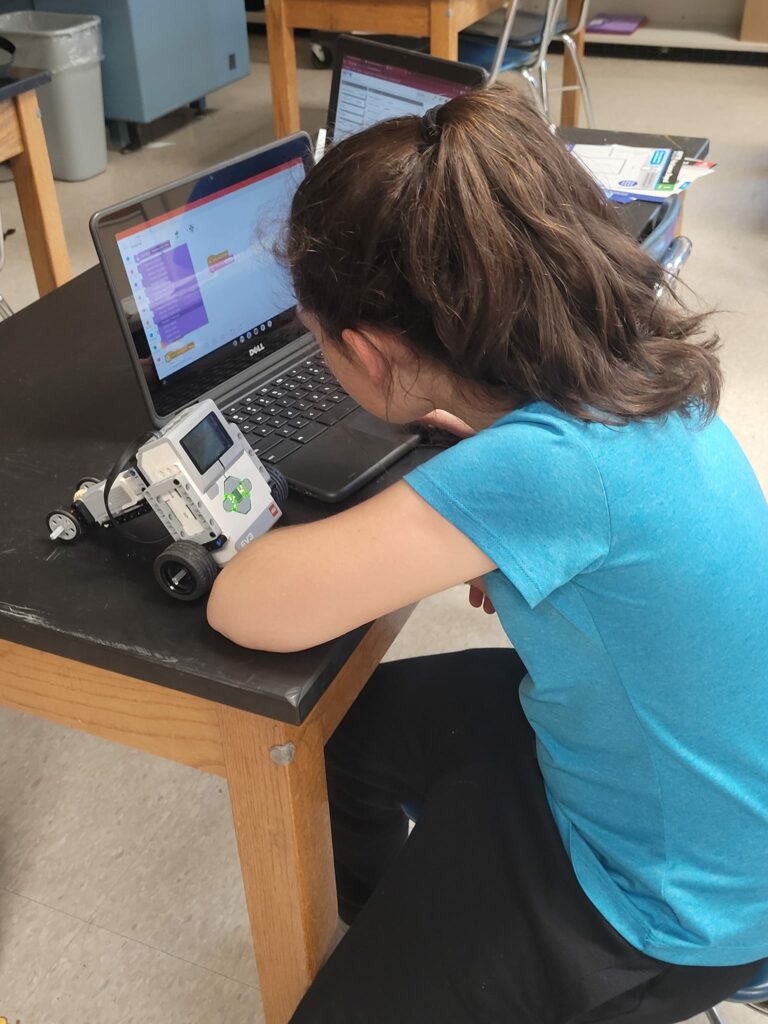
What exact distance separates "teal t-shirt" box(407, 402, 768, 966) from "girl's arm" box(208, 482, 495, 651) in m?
0.02

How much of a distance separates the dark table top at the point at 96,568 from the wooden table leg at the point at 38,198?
1.10 meters

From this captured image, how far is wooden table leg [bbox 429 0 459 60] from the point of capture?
120 inches

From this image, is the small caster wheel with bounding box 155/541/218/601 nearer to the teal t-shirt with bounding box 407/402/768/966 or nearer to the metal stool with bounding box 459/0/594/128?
the teal t-shirt with bounding box 407/402/768/966

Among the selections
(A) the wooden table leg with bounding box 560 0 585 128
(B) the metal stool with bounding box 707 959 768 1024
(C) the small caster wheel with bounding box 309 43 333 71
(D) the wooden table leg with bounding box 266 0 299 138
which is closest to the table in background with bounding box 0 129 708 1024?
(B) the metal stool with bounding box 707 959 768 1024

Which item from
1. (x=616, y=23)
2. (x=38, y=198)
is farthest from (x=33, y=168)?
(x=616, y=23)

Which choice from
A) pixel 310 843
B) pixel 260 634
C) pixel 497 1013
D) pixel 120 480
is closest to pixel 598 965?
pixel 497 1013

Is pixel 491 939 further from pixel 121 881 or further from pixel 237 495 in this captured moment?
pixel 121 881

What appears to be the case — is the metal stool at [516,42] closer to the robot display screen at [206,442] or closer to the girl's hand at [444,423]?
the girl's hand at [444,423]

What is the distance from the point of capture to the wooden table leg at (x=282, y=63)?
11.0ft

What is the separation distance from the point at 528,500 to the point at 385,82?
962mm

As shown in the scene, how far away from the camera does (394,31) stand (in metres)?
3.19

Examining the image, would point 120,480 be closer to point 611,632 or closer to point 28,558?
point 28,558

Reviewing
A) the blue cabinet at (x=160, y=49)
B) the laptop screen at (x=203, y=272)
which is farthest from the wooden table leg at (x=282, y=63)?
the laptop screen at (x=203, y=272)

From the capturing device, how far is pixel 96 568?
2.89 ft
